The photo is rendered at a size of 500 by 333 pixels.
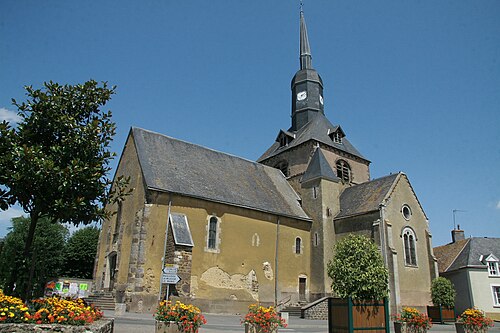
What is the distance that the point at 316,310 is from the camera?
22750mm

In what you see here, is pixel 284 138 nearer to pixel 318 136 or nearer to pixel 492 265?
pixel 318 136

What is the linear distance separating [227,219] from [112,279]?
755 cm

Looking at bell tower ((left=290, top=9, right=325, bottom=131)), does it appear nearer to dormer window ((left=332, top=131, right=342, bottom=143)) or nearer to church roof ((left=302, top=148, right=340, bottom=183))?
dormer window ((left=332, top=131, right=342, bottom=143))

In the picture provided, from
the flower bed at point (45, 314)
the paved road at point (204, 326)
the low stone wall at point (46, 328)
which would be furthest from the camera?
the paved road at point (204, 326)

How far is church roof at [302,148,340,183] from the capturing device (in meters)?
29.2

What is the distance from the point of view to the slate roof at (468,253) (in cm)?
3053

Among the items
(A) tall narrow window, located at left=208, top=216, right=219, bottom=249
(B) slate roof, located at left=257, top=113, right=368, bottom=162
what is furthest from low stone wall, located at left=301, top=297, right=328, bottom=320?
(B) slate roof, located at left=257, top=113, right=368, bottom=162

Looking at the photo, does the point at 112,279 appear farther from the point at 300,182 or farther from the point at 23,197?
the point at 300,182

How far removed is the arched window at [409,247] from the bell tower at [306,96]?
13405 millimetres

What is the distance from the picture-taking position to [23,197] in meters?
11.3

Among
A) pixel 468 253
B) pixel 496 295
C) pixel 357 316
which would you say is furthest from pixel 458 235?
pixel 357 316

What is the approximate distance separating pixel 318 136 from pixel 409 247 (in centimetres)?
1126

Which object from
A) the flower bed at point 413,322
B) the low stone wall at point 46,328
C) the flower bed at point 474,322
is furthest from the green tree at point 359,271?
the low stone wall at point 46,328

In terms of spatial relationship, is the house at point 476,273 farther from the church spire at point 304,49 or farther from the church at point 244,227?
the church spire at point 304,49
